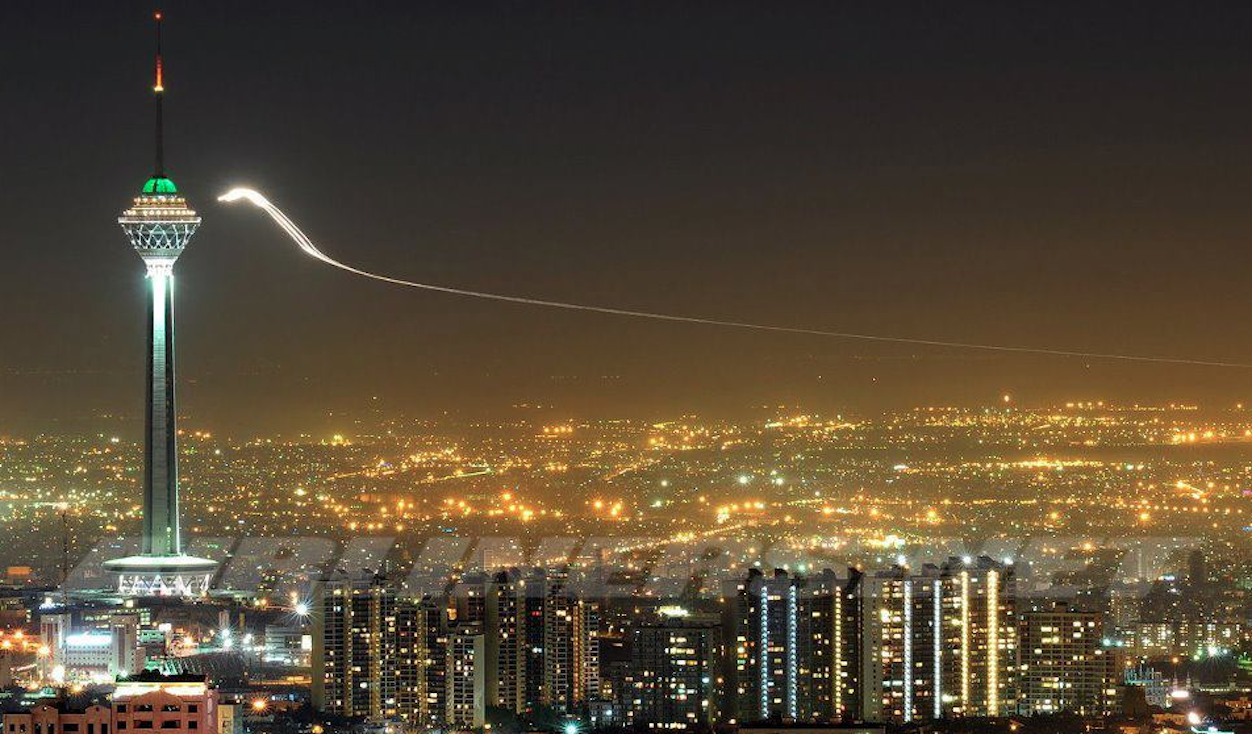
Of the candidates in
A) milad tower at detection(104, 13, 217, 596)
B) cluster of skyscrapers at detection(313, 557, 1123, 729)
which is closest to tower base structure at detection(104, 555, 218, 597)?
milad tower at detection(104, 13, 217, 596)

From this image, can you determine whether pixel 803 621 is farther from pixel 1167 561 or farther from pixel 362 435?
pixel 362 435

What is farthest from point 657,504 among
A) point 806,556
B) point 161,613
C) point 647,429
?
point 161,613

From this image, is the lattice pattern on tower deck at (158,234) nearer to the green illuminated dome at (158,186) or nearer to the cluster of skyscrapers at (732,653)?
the green illuminated dome at (158,186)

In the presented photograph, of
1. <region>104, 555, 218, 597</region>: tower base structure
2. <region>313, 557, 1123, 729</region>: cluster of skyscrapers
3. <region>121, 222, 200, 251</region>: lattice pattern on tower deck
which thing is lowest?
<region>313, 557, 1123, 729</region>: cluster of skyscrapers

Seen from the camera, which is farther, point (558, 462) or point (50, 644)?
point (558, 462)

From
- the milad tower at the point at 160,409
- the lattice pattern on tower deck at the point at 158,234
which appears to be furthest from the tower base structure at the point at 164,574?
the lattice pattern on tower deck at the point at 158,234

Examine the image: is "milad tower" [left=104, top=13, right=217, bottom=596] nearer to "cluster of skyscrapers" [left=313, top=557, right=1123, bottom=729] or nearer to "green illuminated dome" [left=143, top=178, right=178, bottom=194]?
"green illuminated dome" [left=143, top=178, right=178, bottom=194]

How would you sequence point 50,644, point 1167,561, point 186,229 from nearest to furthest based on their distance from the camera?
point 50,644 < point 1167,561 < point 186,229

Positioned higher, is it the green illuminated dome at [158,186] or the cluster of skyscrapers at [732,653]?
the green illuminated dome at [158,186]
